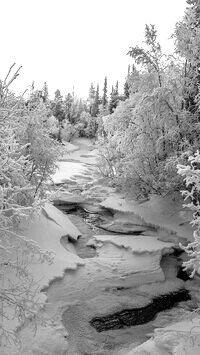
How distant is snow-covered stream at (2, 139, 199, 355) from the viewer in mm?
8781

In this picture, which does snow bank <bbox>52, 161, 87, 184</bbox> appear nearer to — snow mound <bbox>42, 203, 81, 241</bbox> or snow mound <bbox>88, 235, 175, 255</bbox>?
snow mound <bbox>42, 203, 81, 241</bbox>

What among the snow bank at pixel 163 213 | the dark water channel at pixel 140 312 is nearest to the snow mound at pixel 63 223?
the dark water channel at pixel 140 312

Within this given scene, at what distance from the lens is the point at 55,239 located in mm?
13969

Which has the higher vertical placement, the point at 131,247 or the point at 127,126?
the point at 127,126

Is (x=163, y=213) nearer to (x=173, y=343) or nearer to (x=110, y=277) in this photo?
(x=110, y=277)

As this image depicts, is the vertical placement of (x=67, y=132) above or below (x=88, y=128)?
below

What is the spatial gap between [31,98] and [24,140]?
2756 millimetres

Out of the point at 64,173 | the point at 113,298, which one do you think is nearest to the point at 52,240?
the point at 113,298

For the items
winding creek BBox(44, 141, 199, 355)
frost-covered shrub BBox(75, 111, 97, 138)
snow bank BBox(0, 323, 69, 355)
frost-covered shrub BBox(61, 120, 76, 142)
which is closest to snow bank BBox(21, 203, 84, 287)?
winding creek BBox(44, 141, 199, 355)

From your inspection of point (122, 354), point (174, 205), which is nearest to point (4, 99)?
point (122, 354)

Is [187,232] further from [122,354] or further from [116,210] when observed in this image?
[122,354]

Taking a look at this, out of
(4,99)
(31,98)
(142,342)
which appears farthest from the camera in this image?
(31,98)

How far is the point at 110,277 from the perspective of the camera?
40.1 feet

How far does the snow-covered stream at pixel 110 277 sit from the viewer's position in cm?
878
